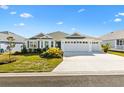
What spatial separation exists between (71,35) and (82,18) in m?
3.92


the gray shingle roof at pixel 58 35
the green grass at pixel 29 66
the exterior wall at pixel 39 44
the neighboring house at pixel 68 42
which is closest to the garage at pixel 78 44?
the neighboring house at pixel 68 42

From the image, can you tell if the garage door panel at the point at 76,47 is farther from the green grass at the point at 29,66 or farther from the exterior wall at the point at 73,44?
the green grass at the point at 29,66

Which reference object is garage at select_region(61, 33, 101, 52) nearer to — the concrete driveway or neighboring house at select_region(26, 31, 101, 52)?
neighboring house at select_region(26, 31, 101, 52)

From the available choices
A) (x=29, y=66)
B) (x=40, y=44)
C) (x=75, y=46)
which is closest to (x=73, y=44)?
(x=75, y=46)

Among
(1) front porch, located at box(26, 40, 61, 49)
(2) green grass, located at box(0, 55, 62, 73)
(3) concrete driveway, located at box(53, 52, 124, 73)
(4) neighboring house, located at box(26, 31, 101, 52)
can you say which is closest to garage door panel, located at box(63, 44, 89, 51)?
(4) neighboring house, located at box(26, 31, 101, 52)

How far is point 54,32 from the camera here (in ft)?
143

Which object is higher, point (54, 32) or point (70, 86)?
point (54, 32)

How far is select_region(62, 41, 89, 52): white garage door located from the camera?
124 ft
